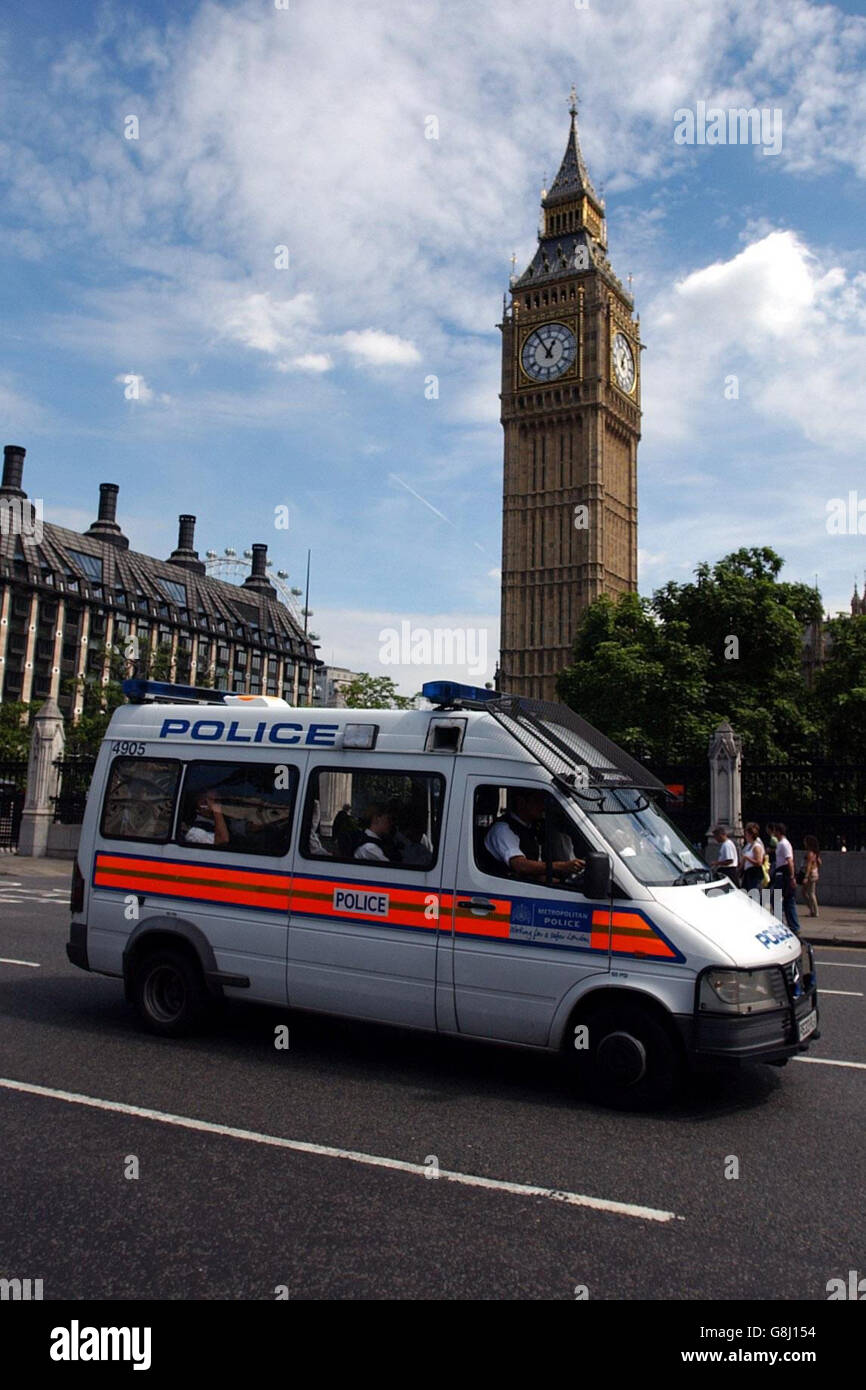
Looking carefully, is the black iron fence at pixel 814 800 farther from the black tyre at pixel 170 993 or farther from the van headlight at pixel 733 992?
the black tyre at pixel 170 993

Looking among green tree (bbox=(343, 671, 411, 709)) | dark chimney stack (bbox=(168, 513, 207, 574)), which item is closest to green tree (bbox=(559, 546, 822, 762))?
green tree (bbox=(343, 671, 411, 709))

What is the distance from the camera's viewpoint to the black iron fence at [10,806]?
27.9 meters

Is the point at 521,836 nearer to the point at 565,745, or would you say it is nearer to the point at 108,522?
the point at 565,745

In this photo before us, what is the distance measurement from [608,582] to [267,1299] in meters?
82.2

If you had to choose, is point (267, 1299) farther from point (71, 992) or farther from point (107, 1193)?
point (71, 992)

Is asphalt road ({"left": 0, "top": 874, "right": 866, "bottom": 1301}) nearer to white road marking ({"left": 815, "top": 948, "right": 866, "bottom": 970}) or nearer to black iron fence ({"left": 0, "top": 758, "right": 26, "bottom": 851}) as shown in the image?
white road marking ({"left": 815, "top": 948, "right": 866, "bottom": 970})

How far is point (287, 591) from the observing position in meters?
134

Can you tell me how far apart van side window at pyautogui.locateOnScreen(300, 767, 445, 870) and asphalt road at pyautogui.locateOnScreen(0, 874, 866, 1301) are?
1413mm

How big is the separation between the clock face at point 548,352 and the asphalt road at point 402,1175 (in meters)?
81.6

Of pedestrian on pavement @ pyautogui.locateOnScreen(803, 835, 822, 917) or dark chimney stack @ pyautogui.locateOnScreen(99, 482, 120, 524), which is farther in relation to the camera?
dark chimney stack @ pyautogui.locateOnScreen(99, 482, 120, 524)

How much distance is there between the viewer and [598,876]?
5.98 m

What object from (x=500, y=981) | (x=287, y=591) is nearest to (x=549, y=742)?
(x=500, y=981)

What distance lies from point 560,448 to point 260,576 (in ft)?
169

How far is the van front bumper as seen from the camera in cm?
568
